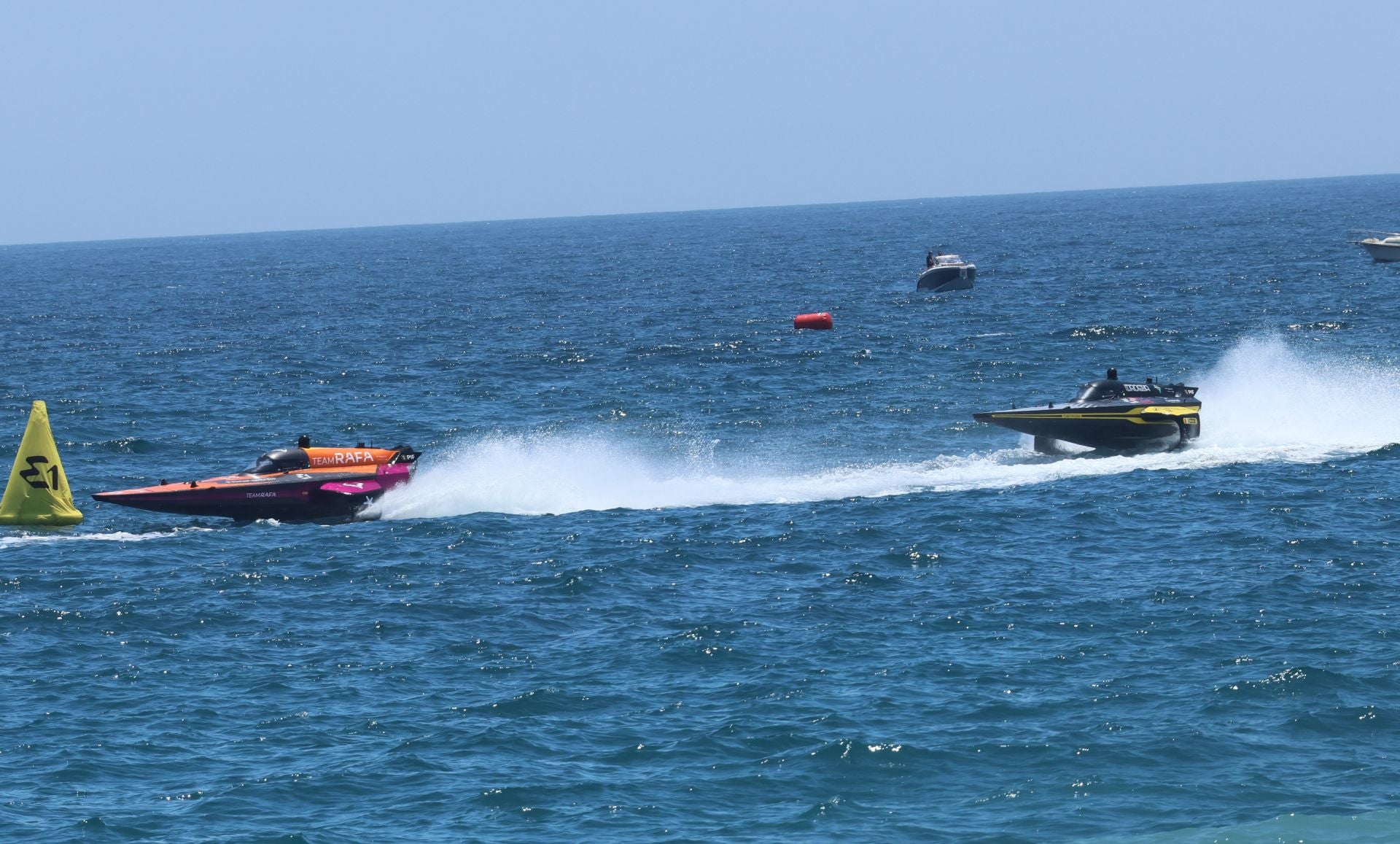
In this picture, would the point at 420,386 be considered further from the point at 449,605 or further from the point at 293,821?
the point at 293,821

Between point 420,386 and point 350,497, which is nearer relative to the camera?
point 350,497

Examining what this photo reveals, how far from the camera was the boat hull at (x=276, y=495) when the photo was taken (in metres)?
36.6

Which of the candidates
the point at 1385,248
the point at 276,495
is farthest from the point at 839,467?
the point at 1385,248

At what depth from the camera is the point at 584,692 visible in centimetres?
2458

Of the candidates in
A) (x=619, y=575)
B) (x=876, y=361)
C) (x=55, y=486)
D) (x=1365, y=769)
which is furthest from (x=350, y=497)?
(x=876, y=361)

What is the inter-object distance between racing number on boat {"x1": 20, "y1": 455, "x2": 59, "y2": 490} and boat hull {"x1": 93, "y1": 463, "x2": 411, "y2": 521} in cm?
104

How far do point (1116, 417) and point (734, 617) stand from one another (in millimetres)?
17776

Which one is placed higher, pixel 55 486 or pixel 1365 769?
pixel 55 486

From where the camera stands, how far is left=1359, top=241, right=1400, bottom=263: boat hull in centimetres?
10194

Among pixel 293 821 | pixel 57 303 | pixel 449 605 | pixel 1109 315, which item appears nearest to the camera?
pixel 293 821

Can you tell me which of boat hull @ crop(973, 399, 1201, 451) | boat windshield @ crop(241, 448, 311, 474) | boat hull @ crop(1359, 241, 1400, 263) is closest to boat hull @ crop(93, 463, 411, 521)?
boat windshield @ crop(241, 448, 311, 474)

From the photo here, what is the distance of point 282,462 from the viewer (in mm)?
37906

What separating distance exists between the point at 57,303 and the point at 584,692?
403ft

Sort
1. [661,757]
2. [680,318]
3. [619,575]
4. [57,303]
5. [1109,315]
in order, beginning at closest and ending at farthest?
[661,757] → [619,575] → [1109,315] → [680,318] → [57,303]
